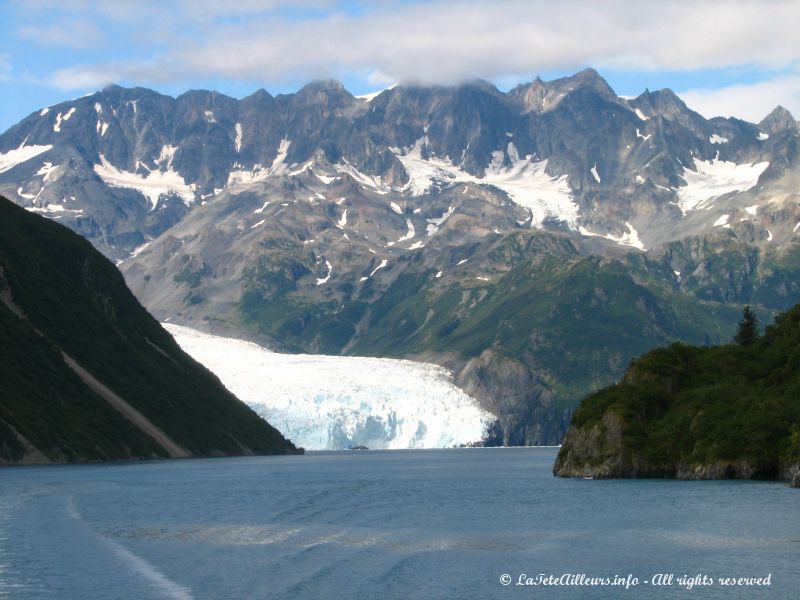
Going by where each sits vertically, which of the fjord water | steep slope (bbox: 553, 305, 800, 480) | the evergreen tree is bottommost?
the fjord water

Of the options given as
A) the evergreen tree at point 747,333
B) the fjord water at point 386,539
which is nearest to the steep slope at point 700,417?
the fjord water at point 386,539

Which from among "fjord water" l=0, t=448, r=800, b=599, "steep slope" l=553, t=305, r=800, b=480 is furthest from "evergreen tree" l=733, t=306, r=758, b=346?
"fjord water" l=0, t=448, r=800, b=599

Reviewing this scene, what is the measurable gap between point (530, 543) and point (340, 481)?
75121 mm

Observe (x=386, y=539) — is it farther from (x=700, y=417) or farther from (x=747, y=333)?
(x=747, y=333)

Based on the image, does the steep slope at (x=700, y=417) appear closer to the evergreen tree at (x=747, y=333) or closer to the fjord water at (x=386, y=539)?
the fjord water at (x=386, y=539)

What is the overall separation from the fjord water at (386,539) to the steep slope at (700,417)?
496 centimetres

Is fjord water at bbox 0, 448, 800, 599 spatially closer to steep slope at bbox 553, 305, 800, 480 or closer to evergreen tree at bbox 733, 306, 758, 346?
steep slope at bbox 553, 305, 800, 480

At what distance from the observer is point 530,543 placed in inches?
3317

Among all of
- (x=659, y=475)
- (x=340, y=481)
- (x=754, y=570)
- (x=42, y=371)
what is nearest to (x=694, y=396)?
(x=659, y=475)

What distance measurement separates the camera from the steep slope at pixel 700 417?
4865 inches

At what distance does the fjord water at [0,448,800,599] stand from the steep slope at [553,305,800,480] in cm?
496

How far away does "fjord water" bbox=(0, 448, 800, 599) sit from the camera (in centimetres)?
6800

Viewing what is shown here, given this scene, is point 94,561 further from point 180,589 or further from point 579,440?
point 579,440

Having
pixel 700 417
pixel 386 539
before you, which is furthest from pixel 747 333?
pixel 386 539
